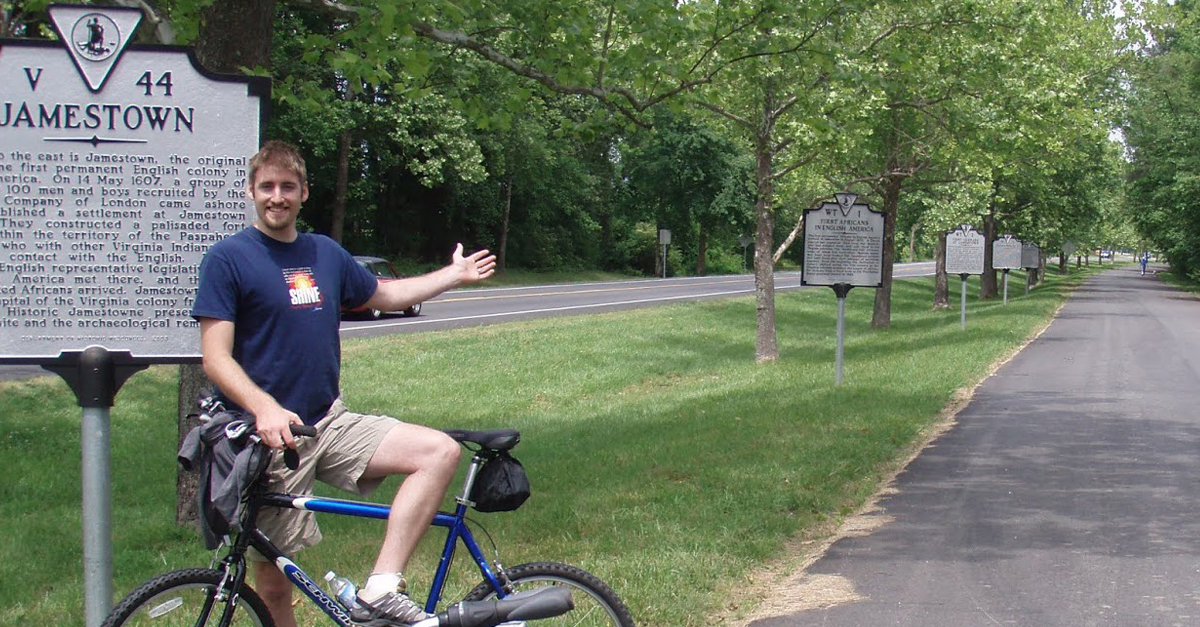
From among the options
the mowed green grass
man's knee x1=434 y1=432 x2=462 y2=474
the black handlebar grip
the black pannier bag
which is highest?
the black handlebar grip

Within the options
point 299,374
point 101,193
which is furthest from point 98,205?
point 299,374

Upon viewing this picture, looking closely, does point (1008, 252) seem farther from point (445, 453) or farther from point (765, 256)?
point (445, 453)

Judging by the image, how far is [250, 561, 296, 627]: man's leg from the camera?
423 cm

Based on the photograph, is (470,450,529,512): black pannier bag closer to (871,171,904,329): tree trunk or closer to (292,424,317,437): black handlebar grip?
(292,424,317,437): black handlebar grip

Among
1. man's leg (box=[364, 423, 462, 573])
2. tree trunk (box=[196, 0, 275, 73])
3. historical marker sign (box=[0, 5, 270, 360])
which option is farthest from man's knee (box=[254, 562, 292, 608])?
tree trunk (box=[196, 0, 275, 73])

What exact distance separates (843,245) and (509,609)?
1242 centimetres

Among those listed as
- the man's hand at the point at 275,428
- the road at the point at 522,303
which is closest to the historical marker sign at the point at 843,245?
the road at the point at 522,303

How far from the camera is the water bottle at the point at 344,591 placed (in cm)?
387

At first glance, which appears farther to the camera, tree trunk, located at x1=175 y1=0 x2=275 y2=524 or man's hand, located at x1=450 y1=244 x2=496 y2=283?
tree trunk, located at x1=175 y1=0 x2=275 y2=524

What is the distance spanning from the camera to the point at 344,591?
3.89 metres

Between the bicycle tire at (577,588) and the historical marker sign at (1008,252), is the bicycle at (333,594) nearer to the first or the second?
the bicycle tire at (577,588)

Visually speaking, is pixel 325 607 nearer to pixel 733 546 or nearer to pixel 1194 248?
pixel 733 546

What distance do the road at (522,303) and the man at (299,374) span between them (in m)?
12.0

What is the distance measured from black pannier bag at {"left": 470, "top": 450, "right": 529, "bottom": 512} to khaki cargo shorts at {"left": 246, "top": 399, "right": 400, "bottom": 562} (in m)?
0.35
